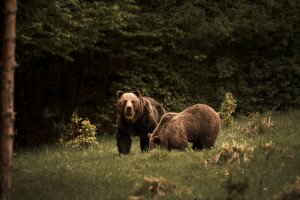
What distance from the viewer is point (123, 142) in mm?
15641

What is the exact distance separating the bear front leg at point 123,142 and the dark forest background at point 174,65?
9152mm

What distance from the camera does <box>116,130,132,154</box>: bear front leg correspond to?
15547mm

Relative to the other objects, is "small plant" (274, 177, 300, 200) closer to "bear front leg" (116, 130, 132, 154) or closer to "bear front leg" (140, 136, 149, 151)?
"bear front leg" (116, 130, 132, 154)

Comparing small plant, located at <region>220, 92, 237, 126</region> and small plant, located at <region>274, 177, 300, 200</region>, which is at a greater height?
small plant, located at <region>274, 177, 300, 200</region>

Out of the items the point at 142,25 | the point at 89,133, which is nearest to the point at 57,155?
the point at 89,133

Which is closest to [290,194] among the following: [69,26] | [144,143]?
[144,143]

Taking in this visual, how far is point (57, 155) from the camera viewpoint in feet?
55.6

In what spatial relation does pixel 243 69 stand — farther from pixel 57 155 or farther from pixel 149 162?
pixel 149 162

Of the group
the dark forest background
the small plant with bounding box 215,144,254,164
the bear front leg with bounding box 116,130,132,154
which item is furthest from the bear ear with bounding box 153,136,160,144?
the dark forest background

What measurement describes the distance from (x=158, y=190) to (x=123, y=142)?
6.09 meters

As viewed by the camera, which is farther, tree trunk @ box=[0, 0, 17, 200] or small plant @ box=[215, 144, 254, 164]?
small plant @ box=[215, 144, 254, 164]

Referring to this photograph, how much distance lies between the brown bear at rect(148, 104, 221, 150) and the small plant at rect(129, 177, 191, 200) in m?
4.15

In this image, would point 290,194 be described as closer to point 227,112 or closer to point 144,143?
point 144,143

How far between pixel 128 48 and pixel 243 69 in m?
6.20
